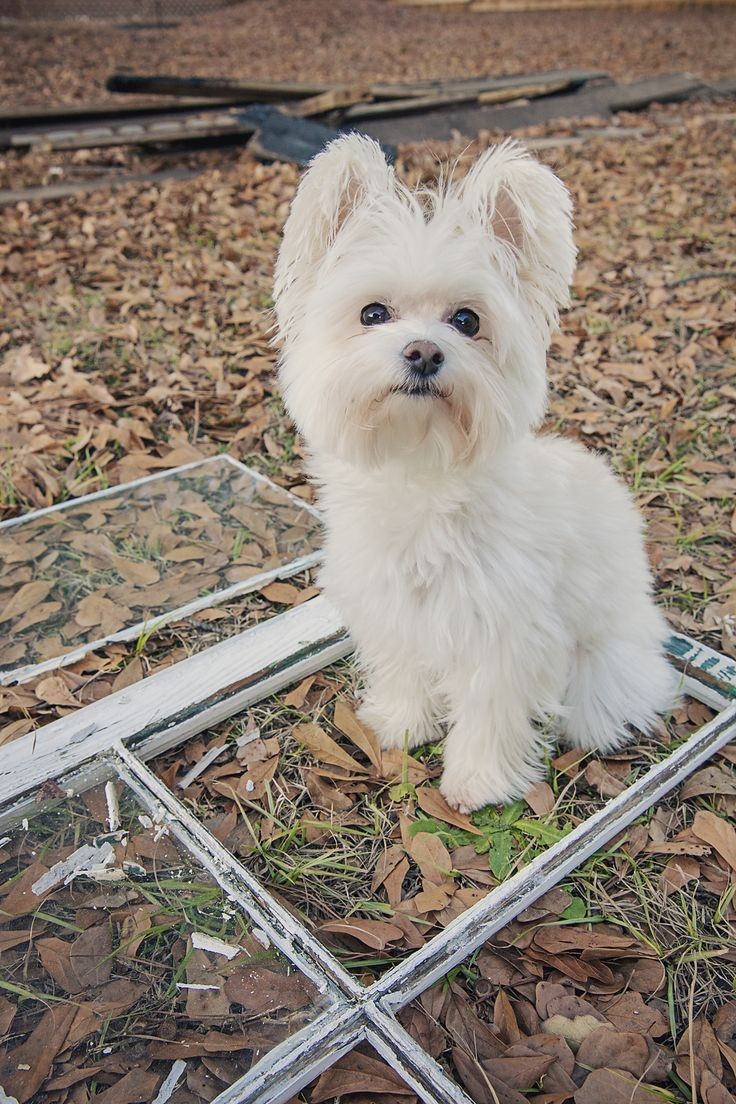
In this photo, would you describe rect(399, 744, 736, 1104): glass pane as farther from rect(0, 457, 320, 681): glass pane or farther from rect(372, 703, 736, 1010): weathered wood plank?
rect(0, 457, 320, 681): glass pane

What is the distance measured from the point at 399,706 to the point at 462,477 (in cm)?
75

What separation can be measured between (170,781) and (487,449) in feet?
3.77

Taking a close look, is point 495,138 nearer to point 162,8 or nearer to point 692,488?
point 692,488

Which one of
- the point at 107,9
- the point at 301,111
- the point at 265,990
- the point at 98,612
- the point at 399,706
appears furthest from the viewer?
the point at 107,9

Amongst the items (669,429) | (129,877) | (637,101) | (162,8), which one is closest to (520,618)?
(129,877)

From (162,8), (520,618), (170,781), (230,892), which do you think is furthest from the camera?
(162,8)

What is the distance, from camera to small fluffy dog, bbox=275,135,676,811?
1.68m

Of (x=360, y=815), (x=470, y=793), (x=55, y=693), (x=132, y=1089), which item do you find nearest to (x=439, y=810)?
(x=470, y=793)

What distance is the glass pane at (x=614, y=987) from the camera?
1534mm

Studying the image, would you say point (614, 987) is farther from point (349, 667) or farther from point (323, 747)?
point (349, 667)

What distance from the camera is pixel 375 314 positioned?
68.6 inches

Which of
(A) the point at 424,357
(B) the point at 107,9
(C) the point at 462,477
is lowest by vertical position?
(C) the point at 462,477

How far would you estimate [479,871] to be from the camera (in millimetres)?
1964

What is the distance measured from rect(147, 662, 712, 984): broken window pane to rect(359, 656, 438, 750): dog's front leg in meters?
0.03
